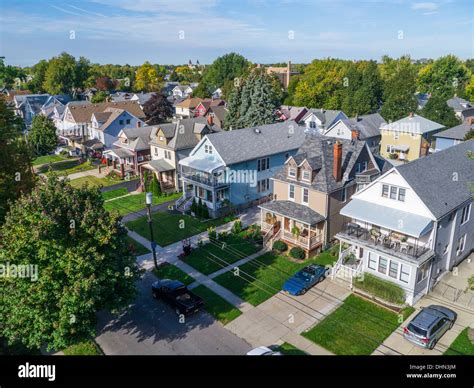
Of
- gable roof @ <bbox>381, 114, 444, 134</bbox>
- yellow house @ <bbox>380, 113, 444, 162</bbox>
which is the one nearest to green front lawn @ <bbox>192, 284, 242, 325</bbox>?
yellow house @ <bbox>380, 113, 444, 162</bbox>

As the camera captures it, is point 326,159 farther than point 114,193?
No

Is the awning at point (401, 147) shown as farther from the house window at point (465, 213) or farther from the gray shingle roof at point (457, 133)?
the house window at point (465, 213)

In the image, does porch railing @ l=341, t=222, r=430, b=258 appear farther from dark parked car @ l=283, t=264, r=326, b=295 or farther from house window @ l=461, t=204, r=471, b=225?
house window @ l=461, t=204, r=471, b=225

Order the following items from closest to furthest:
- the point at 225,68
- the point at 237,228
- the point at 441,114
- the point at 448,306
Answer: the point at 448,306 → the point at 237,228 → the point at 441,114 → the point at 225,68

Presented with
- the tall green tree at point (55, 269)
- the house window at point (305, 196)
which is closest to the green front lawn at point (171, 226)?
the house window at point (305, 196)

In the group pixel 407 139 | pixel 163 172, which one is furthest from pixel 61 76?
pixel 407 139

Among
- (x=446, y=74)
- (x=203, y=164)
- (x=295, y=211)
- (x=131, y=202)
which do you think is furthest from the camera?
(x=446, y=74)

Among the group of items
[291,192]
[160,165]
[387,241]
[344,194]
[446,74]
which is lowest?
[387,241]

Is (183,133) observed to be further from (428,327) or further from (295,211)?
(428,327)
